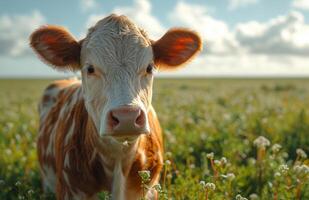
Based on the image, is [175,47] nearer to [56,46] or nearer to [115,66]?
[115,66]

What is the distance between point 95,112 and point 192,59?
1494 mm

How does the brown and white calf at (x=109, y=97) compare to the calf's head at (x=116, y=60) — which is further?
the brown and white calf at (x=109, y=97)

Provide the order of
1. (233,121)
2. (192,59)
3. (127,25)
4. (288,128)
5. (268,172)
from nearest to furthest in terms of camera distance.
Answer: (127,25) → (192,59) → (268,172) → (288,128) → (233,121)

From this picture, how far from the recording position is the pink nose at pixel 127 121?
383 cm

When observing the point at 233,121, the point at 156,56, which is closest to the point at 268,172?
the point at 156,56

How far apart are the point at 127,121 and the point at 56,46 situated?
63.6 inches

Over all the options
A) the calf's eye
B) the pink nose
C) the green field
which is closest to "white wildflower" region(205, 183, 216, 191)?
the green field

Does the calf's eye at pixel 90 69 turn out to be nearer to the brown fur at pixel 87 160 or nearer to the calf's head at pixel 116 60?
the calf's head at pixel 116 60

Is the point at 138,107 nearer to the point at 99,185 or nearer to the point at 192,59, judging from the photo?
the point at 99,185

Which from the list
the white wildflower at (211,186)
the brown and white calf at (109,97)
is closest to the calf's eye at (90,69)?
the brown and white calf at (109,97)

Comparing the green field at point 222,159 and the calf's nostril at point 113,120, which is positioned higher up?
the calf's nostril at point 113,120

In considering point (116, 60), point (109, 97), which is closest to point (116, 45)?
point (116, 60)

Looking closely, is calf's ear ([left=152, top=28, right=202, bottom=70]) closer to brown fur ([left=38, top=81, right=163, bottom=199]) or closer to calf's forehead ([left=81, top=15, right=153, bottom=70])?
calf's forehead ([left=81, top=15, right=153, bottom=70])

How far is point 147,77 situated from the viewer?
4.57m
